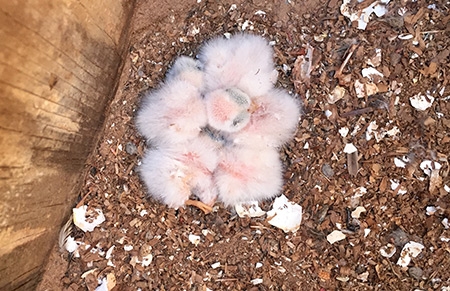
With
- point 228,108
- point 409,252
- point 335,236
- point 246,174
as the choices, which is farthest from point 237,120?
point 409,252

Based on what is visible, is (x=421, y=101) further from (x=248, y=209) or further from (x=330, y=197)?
(x=248, y=209)

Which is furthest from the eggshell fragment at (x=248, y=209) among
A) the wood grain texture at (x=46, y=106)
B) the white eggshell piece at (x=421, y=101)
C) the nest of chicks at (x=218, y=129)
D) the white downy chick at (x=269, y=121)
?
the white eggshell piece at (x=421, y=101)

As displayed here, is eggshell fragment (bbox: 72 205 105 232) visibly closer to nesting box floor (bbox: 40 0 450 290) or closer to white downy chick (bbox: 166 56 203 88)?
nesting box floor (bbox: 40 0 450 290)

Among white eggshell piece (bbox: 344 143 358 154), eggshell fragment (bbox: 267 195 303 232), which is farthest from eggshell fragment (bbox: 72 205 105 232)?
white eggshell piece (bbox: 344 143 358 154)

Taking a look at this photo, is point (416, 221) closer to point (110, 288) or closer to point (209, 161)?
point (209, 161)

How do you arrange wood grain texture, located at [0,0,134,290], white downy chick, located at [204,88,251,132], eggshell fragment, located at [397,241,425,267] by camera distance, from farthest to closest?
eggshell fragment, located at [397,241,425,267], white downy chick, located at [204,88,251,132], wood grain texture, located at [0,0,134,290]

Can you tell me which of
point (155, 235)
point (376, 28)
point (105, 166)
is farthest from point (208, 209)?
point (376, 28)

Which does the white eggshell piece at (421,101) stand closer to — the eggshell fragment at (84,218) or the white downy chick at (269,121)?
the white downy chick at (269,121)
